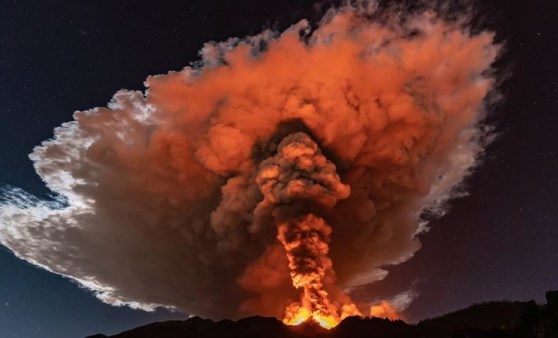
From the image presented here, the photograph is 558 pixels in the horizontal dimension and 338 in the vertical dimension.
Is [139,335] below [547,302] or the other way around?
the other way around

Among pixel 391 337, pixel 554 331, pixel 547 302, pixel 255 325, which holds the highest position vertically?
pixel 255 325

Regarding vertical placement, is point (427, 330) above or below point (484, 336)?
above

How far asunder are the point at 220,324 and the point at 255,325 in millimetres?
8737

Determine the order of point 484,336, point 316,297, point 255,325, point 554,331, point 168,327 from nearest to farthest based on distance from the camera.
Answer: point 554,331, point 484,336, point 316,297, point 255,325, point 168,327

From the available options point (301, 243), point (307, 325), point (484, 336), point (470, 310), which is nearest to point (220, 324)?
point (307, 325)

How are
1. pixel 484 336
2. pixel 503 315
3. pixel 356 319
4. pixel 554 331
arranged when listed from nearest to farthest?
pixel 554 331 < pixel 484 336 < pixel 356 319 < pixel 503 315

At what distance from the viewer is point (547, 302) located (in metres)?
30.4

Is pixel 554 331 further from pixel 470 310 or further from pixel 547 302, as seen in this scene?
pixel 470 310

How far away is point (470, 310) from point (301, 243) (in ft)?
180

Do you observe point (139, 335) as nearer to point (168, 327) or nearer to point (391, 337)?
point (168, 327)

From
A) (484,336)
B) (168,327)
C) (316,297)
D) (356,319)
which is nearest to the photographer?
(484,336)

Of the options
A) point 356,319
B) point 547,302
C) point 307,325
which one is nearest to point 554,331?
point 547,302

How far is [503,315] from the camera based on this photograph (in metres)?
96.5

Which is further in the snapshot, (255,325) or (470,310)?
(470,310)
